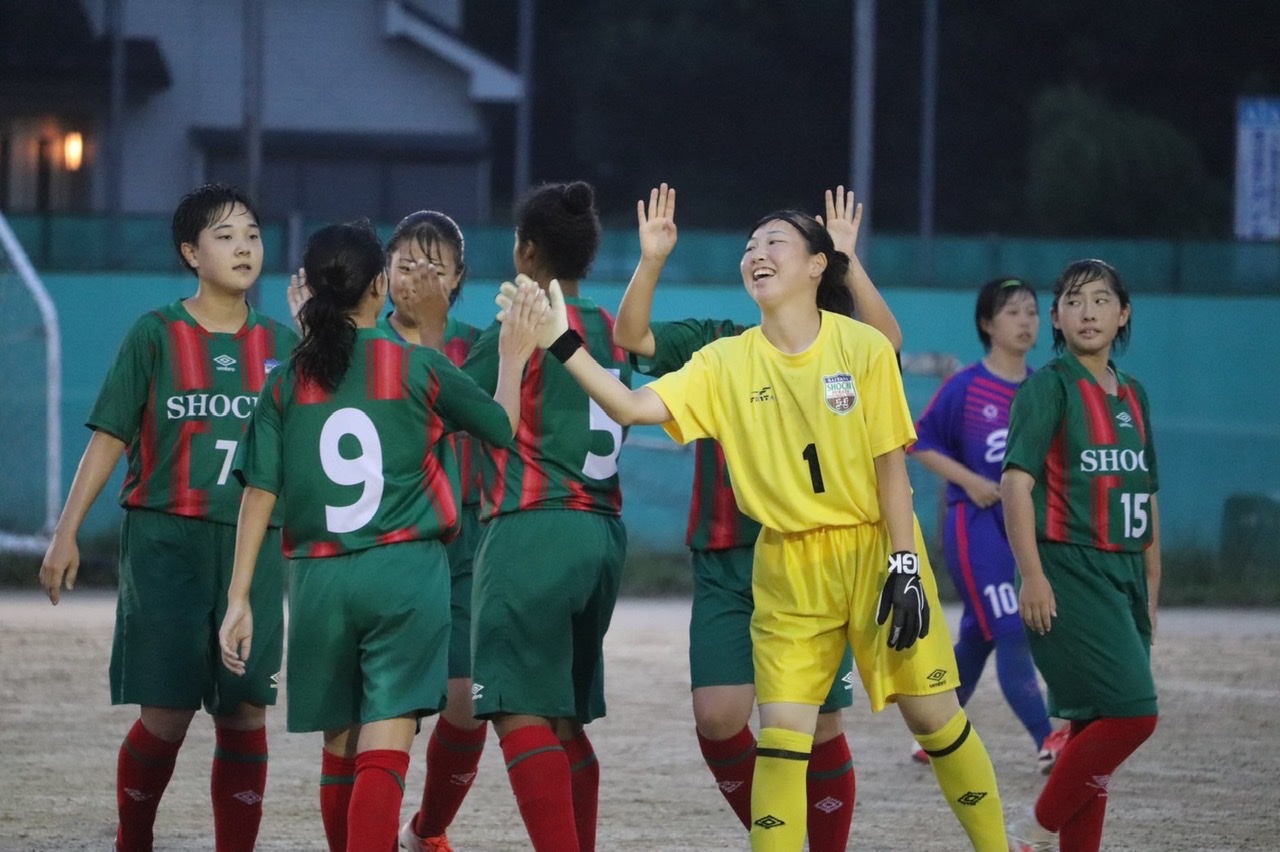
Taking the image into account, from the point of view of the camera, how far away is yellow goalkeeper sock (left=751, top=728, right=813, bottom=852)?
5117 millimetres

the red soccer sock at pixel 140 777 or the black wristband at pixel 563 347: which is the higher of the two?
the black wristband at pixel 563 347

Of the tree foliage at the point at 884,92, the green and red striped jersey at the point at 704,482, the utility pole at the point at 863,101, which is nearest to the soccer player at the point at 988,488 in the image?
the green and red striped jersey at the point at 704,482

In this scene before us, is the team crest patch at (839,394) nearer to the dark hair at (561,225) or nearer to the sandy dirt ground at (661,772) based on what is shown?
the dark hair at (561,225)

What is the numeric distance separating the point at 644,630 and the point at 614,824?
560 centimetres

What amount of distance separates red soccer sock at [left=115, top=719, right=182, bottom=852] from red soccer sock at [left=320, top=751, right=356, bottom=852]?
721mm

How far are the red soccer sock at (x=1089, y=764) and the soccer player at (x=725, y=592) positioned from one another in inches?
23.9

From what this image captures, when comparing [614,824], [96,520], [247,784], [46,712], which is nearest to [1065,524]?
[614,824]

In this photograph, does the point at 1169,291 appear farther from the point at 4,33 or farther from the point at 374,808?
the point at 4,33

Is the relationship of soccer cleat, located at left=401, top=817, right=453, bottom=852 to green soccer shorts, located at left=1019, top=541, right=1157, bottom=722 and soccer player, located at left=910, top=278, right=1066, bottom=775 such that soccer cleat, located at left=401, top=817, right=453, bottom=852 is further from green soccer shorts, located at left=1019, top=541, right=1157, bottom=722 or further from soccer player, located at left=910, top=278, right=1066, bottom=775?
soccer player, located at left=910, top=278, right=1066, bottom=775

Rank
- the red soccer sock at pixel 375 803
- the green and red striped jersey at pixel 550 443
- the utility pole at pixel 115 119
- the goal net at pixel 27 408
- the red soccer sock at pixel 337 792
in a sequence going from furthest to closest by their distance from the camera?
the utility pole at pixel 115 119, the goal net at pixel 27 408, the green and red striped jersey at pixel 550 443, the red soccer sock at pixel 337 792, the red soccer sock at pixel 375 803

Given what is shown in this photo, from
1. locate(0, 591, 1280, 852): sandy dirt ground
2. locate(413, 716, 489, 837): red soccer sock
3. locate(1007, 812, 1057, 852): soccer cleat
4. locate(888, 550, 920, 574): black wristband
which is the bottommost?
A: locate(0, 591, 1280, 852): sandy dirt ground

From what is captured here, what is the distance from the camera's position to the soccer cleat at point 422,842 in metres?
6.14

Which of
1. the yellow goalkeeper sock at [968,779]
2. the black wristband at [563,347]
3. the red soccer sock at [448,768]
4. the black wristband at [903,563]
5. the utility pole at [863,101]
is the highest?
the utility pole at [863,101]

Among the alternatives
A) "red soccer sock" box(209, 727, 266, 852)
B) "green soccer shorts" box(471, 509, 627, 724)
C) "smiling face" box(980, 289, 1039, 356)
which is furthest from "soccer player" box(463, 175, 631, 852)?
"smiling face" box(980, 289, 1039, 356)
